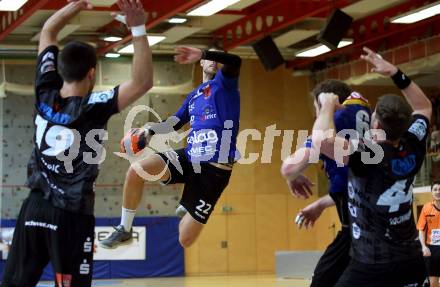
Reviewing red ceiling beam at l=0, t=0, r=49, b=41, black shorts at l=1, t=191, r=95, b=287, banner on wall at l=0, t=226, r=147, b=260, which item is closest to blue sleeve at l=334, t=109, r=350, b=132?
black shorts at l=1, t=191, r=95, b=287

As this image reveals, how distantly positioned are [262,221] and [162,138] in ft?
16.7

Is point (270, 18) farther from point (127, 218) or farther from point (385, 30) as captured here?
point (127, 218)

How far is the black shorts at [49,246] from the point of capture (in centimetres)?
584

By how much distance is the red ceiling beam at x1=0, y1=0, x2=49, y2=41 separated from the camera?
18.8 meters

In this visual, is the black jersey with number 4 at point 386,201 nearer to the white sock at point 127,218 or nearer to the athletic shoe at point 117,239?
the athletic shoe at point 117,239

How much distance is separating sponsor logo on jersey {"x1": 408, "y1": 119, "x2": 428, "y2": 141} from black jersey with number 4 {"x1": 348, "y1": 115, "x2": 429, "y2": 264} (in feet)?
0.24

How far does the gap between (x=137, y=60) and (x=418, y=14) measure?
1569cm

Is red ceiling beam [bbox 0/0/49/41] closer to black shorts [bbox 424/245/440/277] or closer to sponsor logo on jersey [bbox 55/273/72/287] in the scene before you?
black shorts [bbox 424/245/440/277]

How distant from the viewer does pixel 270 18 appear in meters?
22.3

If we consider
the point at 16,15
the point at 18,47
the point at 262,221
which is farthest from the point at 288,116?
the point at 16,15

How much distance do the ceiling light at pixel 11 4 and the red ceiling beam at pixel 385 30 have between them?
8.76 meters

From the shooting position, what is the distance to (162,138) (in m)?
24.2

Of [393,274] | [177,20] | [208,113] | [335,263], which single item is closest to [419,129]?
[393,274]

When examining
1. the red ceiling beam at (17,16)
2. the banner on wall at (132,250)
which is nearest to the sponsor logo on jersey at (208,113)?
the red ceiling beam at (17,16)
